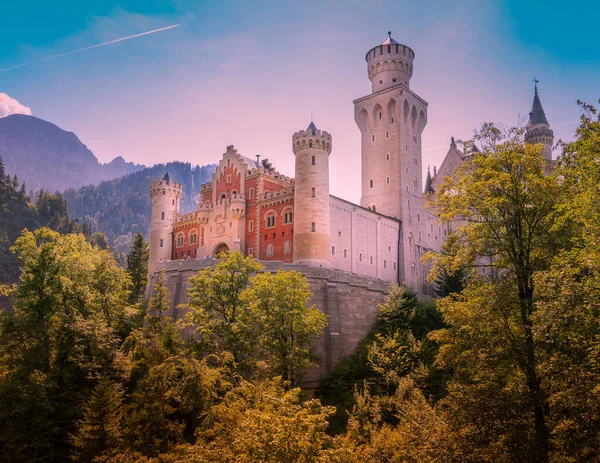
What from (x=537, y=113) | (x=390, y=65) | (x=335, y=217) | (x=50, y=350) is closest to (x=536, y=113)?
(x=537, y=113)

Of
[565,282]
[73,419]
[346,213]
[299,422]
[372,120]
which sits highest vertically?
[372,120]

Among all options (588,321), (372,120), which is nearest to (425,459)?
(588,321)

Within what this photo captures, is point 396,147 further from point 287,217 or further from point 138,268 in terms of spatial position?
point 138,268

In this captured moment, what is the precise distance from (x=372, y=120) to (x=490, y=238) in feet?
164

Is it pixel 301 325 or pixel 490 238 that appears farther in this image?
pixel 301 325

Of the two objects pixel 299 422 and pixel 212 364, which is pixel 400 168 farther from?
pixel 299 422

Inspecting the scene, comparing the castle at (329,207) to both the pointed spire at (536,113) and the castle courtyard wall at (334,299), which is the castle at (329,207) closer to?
the castle courtyard wall at (334,299)

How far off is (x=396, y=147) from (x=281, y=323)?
37978 millimetres

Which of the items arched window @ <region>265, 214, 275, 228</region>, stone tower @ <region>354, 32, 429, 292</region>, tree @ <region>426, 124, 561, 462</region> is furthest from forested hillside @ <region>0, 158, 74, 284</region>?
tree @ <region>426, 124, 561, 462</region>

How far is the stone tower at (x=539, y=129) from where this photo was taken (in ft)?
258

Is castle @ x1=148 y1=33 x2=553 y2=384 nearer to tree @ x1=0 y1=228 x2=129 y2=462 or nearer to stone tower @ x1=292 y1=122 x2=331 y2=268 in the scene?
stone tower @ x1=292 y1=122 x2=331 y2=268

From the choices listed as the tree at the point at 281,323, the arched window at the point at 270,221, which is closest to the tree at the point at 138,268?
the arched window at the point at 270,221

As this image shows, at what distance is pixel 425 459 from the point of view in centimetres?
2161

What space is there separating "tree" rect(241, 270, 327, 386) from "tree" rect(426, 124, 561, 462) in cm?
1387
